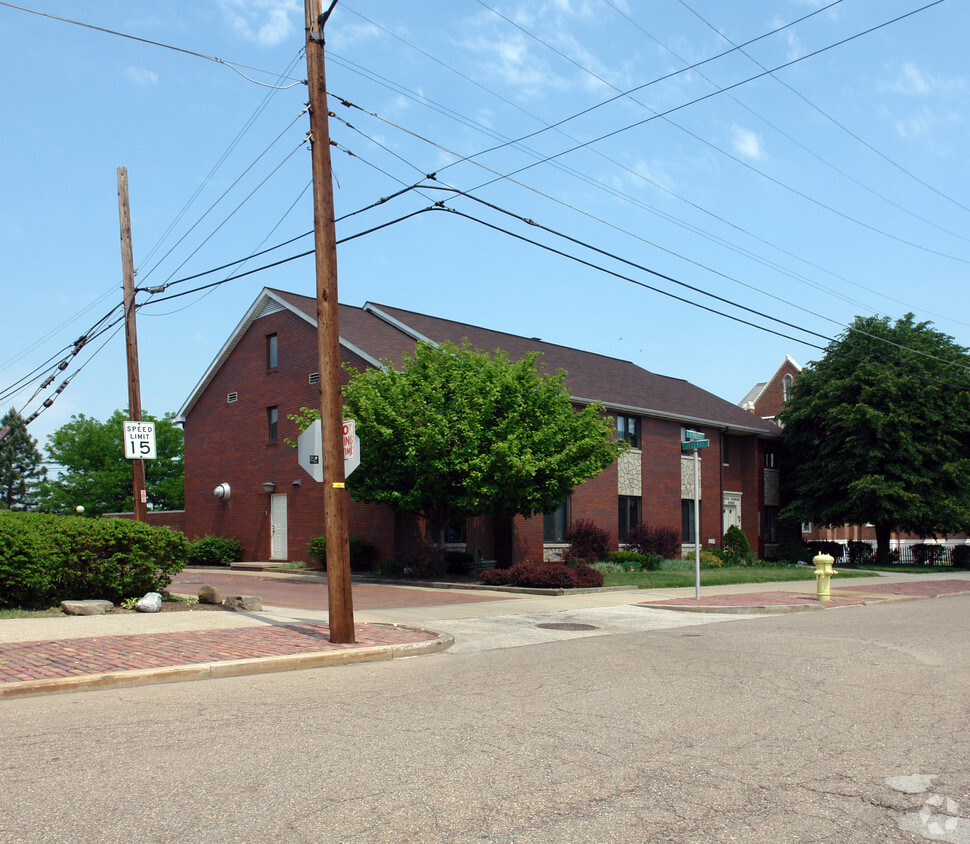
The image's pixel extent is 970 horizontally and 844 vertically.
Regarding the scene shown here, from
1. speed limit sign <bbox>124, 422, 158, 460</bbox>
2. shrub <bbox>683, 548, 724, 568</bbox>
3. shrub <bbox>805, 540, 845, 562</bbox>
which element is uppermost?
speed limit sign <bbox>124, 422, 158, 460</bbox>

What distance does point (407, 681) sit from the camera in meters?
8.89

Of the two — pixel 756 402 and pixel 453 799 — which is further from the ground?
pixel 756 402

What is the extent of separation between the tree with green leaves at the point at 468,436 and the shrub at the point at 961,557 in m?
24.3

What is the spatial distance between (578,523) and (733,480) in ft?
40.9

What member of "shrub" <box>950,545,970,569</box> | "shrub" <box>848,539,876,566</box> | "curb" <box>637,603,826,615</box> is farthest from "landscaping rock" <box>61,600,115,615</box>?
"shrub" <box>950,545,970,569</box>

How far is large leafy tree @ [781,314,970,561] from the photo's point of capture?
34.1 m

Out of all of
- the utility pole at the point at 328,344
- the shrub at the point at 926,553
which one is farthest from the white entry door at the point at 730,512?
the utility pole at the point at 328,344

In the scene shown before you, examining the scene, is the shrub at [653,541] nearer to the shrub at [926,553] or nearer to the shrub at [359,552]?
the shrub at [359,552]

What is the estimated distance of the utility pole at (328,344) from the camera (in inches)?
436

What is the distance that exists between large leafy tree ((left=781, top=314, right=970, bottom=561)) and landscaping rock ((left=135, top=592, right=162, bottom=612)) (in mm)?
27329

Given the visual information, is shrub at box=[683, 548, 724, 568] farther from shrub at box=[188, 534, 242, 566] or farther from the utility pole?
the utility pole

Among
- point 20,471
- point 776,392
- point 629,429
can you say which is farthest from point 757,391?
point 20,471

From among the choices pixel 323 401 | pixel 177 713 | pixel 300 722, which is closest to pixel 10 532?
pixel 323 401

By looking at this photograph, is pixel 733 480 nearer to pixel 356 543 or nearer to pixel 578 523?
pixel 578 523
